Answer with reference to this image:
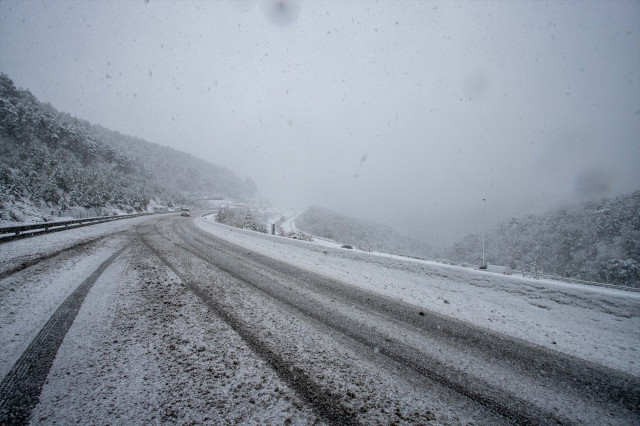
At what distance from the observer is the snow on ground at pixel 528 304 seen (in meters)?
3.22

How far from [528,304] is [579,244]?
141 ft

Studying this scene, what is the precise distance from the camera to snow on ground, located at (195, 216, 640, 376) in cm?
322

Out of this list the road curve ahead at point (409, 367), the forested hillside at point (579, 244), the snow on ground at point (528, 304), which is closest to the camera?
the road curve ahead at point (409, 367)

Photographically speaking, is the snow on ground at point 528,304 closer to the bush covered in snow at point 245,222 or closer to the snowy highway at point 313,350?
the snowy highway at point 313,350

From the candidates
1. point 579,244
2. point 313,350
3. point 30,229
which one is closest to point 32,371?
point 313,350

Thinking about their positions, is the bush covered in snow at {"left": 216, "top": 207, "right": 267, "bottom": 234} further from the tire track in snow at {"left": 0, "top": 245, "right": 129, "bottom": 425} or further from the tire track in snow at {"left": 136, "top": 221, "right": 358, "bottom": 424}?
the tire track in snow at {"left": 136, "top": 221, "right": 358, "bottom": 424}

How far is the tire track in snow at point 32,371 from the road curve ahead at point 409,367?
5.74 feet

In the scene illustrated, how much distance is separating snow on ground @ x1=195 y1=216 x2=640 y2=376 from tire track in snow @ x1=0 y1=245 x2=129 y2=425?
5148mm

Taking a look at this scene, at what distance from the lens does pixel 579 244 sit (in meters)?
31.8

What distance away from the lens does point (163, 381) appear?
2166 millimetres

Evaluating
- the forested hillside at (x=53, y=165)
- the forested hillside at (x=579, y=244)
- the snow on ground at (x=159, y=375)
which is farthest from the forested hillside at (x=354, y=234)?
the snow on ground at (x=159, y=375)

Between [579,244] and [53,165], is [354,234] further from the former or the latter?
[53,165]

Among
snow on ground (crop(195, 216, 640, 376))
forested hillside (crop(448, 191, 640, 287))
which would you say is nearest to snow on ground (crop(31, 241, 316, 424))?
snow on ground (crop(195, 216, 640, 376))

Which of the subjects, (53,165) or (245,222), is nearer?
(245,222)
